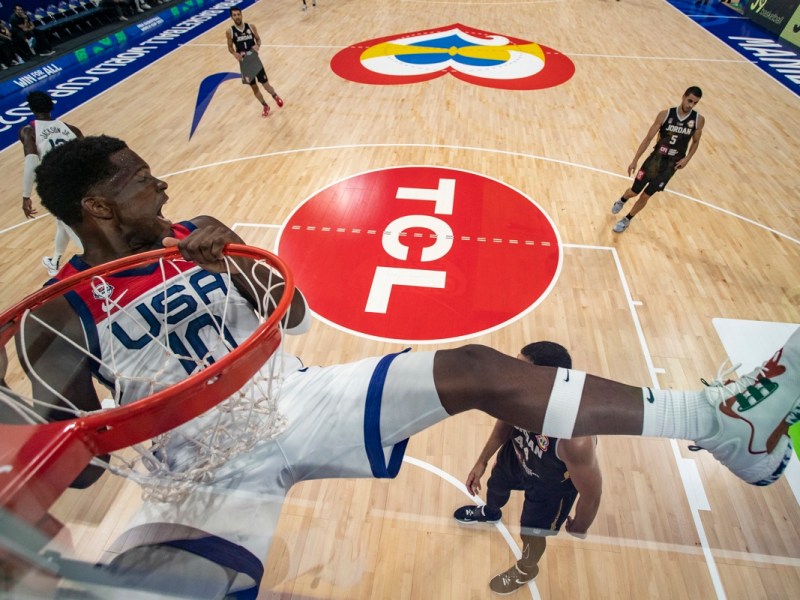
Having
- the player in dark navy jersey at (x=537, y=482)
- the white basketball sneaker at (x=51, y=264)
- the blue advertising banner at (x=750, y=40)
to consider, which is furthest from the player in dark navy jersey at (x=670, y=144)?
the blue advertising banner at (x=750, y=40)

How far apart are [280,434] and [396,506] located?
1.31 meters

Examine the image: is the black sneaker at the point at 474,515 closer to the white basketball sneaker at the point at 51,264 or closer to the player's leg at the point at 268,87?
the white basketball sneaker at the point at 51,264

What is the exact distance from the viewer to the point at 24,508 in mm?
1059

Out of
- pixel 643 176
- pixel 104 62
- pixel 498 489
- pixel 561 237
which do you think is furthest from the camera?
pixel 104 62

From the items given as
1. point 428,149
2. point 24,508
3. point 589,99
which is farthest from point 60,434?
point 589,99

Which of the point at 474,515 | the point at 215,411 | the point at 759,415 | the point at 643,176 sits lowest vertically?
the point at 474,515

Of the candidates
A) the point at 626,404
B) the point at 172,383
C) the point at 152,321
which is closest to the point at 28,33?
the point at 152,321

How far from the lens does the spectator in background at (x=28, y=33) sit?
9320 millimetres

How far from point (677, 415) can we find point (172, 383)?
1.75 metres

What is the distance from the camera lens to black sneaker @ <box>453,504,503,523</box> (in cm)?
266

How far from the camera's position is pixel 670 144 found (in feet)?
14.9

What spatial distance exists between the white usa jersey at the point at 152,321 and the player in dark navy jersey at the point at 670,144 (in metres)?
4.35

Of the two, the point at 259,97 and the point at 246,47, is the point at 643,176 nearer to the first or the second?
the point at 259,97

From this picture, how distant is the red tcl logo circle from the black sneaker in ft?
4.68
